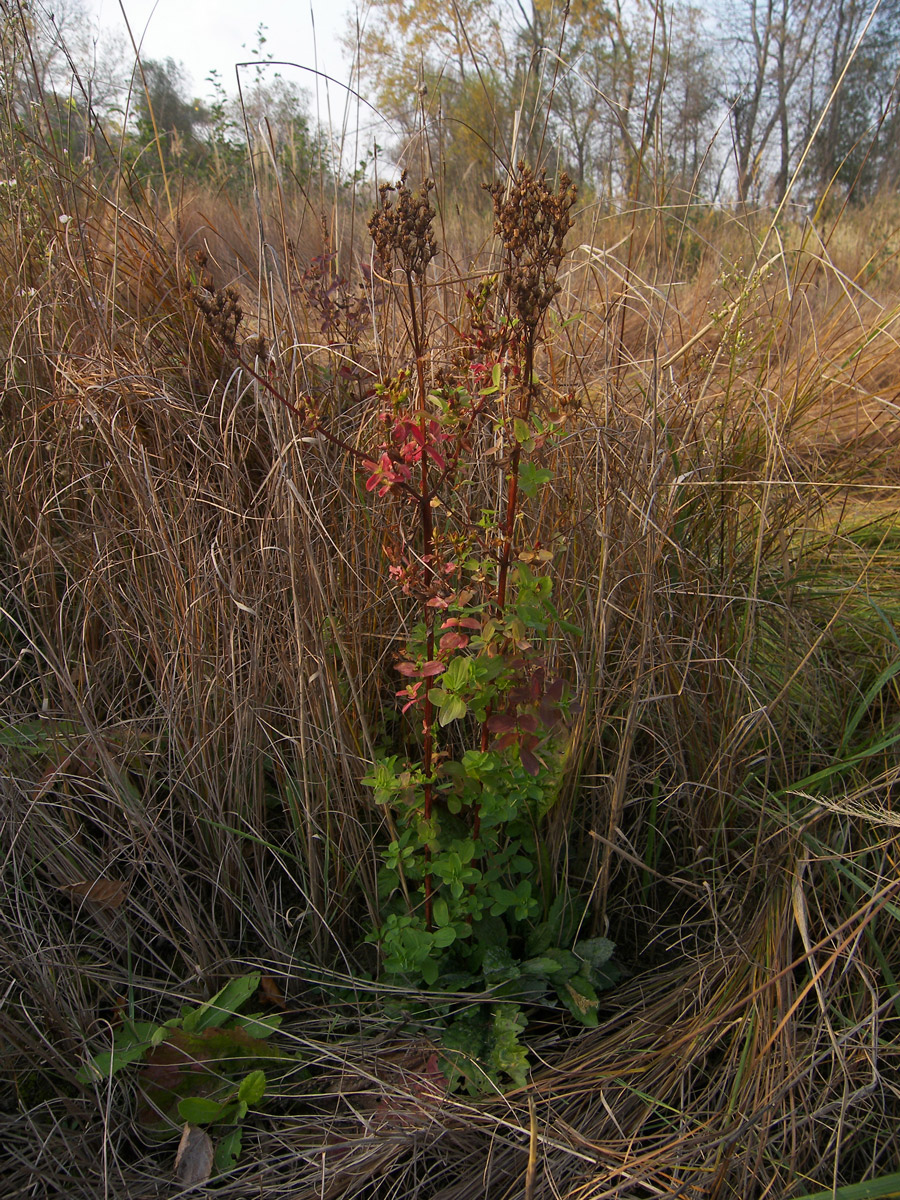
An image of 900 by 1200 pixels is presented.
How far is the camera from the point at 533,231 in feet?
3.58

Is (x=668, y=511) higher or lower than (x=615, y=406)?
lower

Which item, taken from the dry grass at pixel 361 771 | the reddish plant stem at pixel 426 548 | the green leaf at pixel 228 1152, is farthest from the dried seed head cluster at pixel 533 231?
the green leaf at pixel 228 1152

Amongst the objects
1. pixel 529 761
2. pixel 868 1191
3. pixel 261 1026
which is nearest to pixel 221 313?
pixel 529 761

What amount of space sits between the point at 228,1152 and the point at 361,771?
660mm

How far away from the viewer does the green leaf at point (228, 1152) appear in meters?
1.19

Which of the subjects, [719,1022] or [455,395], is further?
[719,1022]

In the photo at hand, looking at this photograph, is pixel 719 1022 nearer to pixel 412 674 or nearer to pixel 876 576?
pixel 412 674

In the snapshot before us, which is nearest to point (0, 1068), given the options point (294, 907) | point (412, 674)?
point (294, 907)

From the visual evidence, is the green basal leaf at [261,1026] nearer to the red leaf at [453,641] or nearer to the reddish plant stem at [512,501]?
the reddish plant stem at [512,501]

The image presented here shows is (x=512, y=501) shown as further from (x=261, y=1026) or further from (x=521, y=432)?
(x=261, y=1026)

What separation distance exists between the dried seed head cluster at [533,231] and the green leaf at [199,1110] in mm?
1321

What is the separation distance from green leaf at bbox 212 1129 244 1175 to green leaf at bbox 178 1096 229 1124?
0.04 meters

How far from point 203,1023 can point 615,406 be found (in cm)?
148

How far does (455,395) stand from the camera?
1.14 metres
